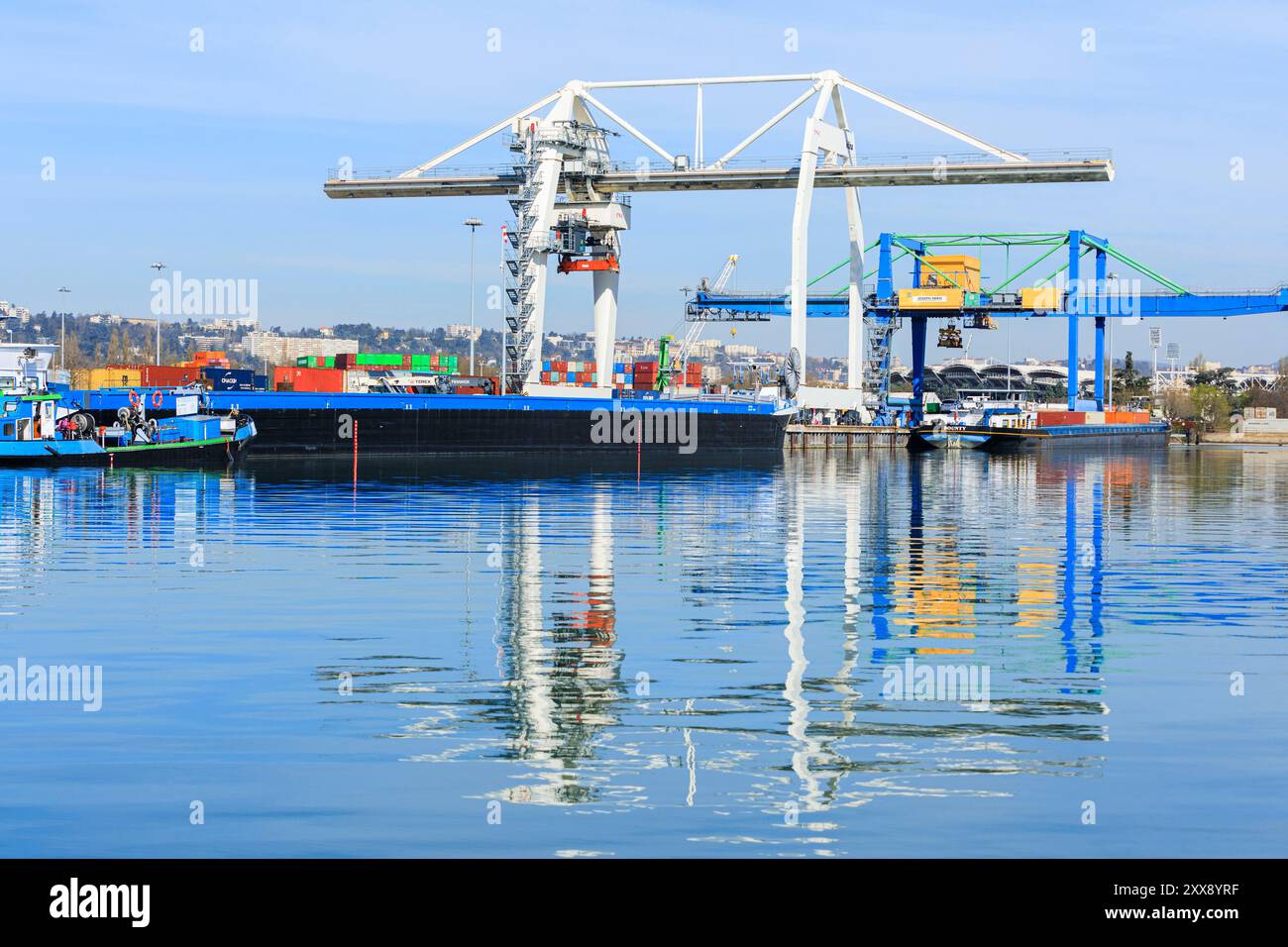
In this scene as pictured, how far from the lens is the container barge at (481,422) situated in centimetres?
8400

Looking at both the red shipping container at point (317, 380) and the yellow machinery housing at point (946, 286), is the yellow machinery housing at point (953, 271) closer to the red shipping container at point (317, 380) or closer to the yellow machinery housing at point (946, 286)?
the yellow machinery housing at point (946, 286)

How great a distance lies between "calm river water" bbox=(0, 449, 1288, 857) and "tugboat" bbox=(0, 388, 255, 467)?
100 ft

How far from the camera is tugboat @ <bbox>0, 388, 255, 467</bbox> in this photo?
209 ft

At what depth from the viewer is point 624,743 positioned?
12773 millimetres

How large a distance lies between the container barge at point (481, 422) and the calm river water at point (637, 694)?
4865 centimetres

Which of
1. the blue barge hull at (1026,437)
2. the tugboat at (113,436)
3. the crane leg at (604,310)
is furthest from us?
the blue barge hull at (1026,437)

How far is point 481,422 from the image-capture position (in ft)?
302

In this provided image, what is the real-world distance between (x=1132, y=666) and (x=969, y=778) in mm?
6800

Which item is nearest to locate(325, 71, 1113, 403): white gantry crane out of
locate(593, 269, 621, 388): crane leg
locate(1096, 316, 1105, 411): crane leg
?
locate(593, 269, 621, 388): crane leg

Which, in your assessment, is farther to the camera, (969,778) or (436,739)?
(436,739)

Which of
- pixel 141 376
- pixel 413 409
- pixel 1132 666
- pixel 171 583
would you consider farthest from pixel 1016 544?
pixel 141 376

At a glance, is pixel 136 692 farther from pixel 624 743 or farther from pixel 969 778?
pixel 969 778

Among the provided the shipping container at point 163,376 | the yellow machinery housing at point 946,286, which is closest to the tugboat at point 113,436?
the shipping container at point 163,376

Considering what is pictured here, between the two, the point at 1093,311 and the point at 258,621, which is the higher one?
the point at 1093,311
